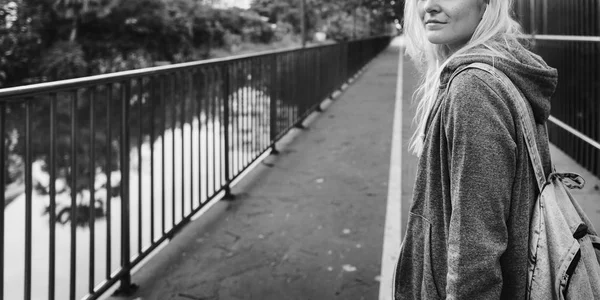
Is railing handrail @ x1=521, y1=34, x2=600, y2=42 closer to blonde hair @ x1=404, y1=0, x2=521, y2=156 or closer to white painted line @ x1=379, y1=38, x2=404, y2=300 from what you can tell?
white painted line @ x1=379, y1=38, x2=404, y2=300

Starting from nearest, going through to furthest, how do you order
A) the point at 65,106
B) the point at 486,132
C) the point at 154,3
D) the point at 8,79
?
the point at 486,132 → the point at 65,106 → the point at 8,79 → the point at 154,3

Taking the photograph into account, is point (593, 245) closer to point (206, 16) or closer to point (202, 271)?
point (202, 271)

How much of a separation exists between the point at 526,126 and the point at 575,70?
5.55 metres

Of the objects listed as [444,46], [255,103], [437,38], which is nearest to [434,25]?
[437,38]

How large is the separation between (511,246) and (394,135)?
8.09m

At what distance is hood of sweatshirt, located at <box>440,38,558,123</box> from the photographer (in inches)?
60.1

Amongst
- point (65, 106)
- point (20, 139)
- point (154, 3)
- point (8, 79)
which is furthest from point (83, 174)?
point (154, 3)

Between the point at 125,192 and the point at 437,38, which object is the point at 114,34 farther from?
the point at 437,38

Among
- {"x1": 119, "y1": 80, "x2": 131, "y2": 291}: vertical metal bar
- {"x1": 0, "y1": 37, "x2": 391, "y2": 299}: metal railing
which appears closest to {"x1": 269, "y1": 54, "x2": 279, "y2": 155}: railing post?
{"x1": 0, "y1": 37, "x2": 391, "y2": 299}: metal railing

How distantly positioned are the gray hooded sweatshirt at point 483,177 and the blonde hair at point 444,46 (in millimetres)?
45

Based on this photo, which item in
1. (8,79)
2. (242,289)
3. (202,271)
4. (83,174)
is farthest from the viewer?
(8,79)

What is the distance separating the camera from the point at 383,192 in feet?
20.1

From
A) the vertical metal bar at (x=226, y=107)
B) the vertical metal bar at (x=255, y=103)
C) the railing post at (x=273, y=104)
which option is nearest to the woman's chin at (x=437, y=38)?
the vertical metal bar at (x=226, y=107)

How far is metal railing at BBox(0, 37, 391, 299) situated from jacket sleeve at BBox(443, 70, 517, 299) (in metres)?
1.93
